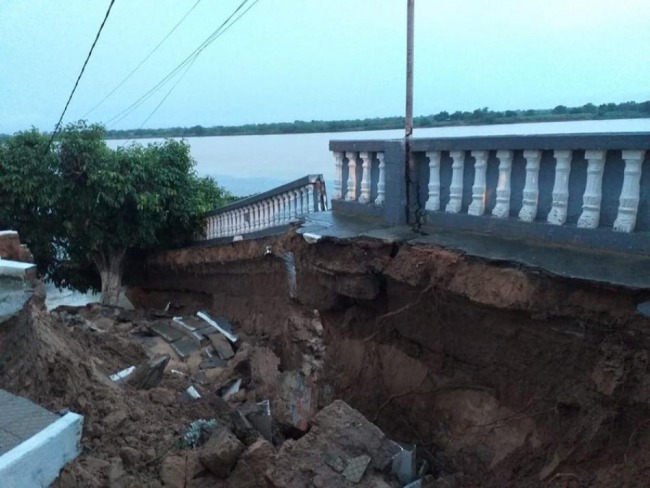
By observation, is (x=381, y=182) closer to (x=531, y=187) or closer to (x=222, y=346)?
(x=531, y=187)

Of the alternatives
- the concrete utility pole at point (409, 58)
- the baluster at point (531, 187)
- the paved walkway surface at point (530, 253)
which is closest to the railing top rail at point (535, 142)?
the baluster at point (531, 187)

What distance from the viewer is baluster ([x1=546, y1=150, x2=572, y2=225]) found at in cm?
377

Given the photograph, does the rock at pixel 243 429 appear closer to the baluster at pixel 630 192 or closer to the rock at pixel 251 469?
the rock at pixel 251 469

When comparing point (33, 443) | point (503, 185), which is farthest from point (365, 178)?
point (33, 443)

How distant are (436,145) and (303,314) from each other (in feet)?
8.02

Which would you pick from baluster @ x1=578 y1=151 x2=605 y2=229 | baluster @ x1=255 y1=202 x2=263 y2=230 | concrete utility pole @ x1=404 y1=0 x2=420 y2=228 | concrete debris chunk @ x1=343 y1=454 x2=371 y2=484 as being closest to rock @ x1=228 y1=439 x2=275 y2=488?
concrete debris chunk @ x1=343 y1=454 x2=371 y2=484

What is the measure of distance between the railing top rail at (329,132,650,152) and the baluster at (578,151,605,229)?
0.07 metres

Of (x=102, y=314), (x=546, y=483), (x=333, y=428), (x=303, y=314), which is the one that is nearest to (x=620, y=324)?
(x=546, y=483)

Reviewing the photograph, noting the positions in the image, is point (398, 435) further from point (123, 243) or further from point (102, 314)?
point (123, 243)

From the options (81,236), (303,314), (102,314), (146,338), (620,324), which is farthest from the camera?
(81,236)

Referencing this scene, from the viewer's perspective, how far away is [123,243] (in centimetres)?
1058

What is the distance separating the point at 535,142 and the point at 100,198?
26.6 feet

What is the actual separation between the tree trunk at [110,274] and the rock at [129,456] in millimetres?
7936

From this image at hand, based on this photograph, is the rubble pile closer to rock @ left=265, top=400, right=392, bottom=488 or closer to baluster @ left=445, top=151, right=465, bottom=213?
rock @ left=265, top=400, right=392, bottom=488
